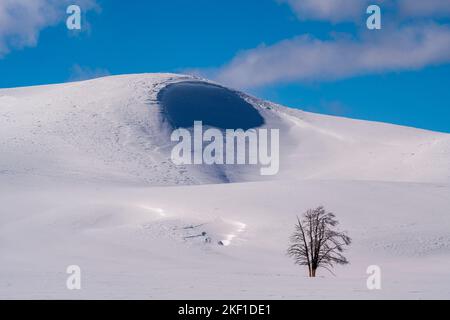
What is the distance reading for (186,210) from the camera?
41250mm

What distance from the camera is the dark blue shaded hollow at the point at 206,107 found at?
277 feet

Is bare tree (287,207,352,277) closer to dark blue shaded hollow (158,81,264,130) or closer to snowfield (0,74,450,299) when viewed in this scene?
snowfield (0,74,450,299)

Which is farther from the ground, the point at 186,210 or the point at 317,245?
the point at 186,210

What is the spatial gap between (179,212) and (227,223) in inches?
130

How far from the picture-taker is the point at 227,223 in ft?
129

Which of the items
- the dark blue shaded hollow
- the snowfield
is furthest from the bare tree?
the dark blue shaded hollow

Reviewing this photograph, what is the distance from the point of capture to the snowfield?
21.3m

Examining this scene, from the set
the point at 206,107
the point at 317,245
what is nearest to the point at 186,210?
the point at 317,245

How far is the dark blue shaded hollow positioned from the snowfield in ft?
9.89

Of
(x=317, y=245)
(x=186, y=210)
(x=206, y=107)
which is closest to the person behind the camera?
(x=317, y=245)

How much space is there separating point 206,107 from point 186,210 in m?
48.8

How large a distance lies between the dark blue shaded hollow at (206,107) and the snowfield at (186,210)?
3.02 metres

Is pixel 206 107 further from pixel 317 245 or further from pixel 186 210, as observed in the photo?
pixel 317 245

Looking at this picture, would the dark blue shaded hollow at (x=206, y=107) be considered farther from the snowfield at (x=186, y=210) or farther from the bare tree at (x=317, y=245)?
the bare tree at (x=317, y=245)
